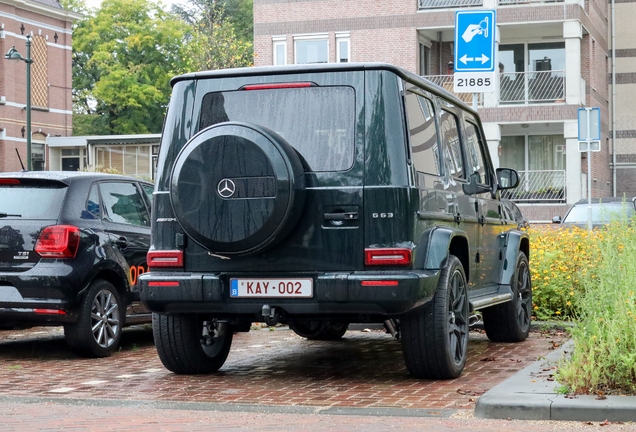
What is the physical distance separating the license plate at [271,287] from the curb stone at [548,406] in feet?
4.80

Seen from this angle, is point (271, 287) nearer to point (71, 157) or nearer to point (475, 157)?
point (475, 157)

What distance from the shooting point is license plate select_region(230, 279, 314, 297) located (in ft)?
22.5

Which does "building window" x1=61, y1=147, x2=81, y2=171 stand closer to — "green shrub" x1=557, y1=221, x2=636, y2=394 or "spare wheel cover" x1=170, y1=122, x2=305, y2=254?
"spare wheel cover" x1=170, y1=122, x2=305, y2=254

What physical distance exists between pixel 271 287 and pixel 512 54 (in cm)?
3083

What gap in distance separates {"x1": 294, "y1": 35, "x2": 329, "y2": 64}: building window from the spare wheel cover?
97.1ft

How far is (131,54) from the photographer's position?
61.3m

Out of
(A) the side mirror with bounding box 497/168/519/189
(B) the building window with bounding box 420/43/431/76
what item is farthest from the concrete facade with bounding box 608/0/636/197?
(A) the side mirror with bounding box 497/168/519/189

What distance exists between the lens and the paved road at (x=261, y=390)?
580cm

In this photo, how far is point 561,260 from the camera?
11.5 m

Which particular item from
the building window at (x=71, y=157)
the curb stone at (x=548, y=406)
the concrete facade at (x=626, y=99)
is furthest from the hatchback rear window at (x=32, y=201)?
the building window at (x=71, y=157)

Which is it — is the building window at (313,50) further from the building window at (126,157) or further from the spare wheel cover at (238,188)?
the spare wheel cover at (238,188)

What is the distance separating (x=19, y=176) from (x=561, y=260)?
20.2 ft

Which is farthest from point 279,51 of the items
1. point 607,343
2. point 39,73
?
point 607,343

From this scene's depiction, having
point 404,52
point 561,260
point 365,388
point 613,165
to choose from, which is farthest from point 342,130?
point 613,165
